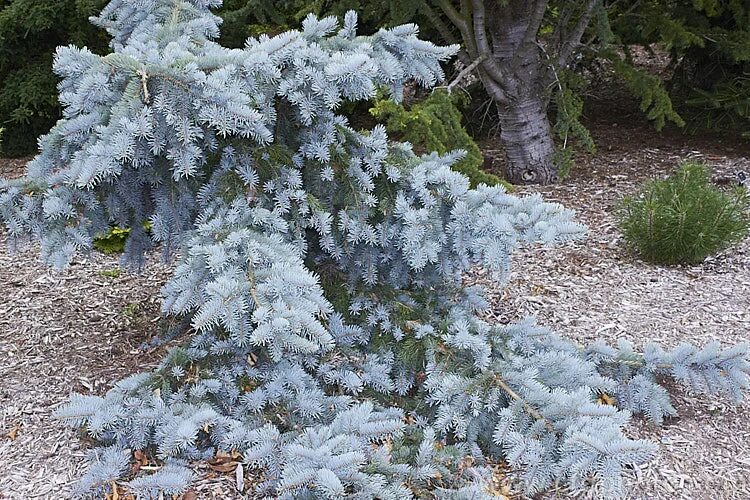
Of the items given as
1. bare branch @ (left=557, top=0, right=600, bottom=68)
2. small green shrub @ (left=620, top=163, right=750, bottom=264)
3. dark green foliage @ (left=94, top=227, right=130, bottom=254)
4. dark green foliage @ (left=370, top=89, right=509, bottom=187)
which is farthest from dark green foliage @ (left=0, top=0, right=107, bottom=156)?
small green shrub @ (left=620, top=163, right=750, bottom=264)

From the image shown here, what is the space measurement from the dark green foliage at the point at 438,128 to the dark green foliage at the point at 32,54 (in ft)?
9.46

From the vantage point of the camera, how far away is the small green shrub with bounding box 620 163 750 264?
13.1 ft

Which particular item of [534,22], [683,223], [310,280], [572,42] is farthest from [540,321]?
[572,42]

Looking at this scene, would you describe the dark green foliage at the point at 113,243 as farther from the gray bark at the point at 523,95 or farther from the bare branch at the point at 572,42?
the bare branch at the point at 572,42

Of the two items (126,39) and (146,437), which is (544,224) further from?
(126,39)

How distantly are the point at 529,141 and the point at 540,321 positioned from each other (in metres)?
2.19

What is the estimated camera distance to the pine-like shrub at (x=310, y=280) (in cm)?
221

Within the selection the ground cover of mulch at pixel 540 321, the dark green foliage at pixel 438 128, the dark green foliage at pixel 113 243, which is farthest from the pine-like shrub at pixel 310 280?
the dark green foliage at pixel 113 243

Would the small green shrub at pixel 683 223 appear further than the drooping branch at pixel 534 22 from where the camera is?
No

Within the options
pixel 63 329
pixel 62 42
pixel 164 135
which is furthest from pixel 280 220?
pixel 62 42

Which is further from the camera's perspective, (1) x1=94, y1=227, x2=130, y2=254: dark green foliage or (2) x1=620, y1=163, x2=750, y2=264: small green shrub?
(1) x1=94, y1=227, x2=130, y2=254: dark green foliage

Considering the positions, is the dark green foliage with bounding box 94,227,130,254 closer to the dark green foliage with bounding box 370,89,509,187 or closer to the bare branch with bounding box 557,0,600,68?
the dark green foliage with bounding box 370,89,509,187

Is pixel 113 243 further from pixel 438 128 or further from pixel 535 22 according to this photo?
pixel 535 22

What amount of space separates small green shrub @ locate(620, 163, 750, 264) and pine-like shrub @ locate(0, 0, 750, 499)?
127 cm
